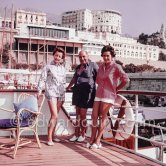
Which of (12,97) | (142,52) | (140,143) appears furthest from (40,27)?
(12,97)

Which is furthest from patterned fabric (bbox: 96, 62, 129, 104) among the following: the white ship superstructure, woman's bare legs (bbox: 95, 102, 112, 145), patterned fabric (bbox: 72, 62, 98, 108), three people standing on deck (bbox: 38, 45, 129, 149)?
the white ship superstructure

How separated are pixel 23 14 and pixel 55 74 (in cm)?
10271

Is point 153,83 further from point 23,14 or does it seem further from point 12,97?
point 23,14

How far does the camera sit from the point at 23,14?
104125 millimetres

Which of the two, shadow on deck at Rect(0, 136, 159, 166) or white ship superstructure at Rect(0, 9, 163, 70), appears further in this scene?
white ship superstructure at Rect(0, 9, 163, 70)

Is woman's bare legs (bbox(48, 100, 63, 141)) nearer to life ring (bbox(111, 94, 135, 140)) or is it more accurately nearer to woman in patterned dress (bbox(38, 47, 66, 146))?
woman in patterned dress (bbox(38, 47, 66, 146))

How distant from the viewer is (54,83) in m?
5.26

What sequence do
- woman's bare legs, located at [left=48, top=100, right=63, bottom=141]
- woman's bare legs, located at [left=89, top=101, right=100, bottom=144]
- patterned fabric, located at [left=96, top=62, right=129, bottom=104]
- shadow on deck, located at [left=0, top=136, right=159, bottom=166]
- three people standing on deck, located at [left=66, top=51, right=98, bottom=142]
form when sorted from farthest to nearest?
three people standing on deck, located at [left=66, top=51, right=98, bottom=142], woman's bare legs, located at [left=48, top=100, right=63, bottom=141], woman's bare legs, located at [left=89, top=101, right=100, bottom=144], patterned fabric, located at [left=96, top=62, right=129, bottom=104], shadow on deck, located at [left=0, top=136, right=159, bottom=166]

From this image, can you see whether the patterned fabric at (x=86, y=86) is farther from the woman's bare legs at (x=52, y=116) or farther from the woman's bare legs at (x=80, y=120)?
the woman's bare legs at (x=52, y=116)

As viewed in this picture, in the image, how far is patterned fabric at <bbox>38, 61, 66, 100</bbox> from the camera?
5.21 metres

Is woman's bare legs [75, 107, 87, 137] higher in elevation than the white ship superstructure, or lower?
lower

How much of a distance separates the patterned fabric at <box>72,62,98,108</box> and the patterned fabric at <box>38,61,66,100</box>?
0.28 meters

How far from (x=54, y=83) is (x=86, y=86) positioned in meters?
0.50

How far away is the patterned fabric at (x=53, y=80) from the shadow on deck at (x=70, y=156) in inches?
32.2
